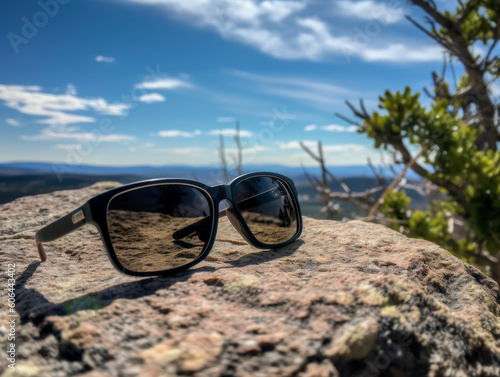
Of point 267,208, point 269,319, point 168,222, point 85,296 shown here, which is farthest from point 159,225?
point 269,319

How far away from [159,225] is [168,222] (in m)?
0.05

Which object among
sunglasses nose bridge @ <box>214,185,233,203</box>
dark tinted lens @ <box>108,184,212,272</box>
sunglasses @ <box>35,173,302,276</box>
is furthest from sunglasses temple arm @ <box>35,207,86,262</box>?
sunglasses nose bridge @ <box>214,185,233,203</box>

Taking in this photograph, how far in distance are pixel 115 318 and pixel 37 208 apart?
6.95 feet

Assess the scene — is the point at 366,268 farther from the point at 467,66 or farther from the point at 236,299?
the point at 467,66

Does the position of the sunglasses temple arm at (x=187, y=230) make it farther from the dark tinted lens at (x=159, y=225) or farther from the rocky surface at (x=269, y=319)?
the rocky surface at (x=269, y=319)

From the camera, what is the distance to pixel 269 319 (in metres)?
1.04

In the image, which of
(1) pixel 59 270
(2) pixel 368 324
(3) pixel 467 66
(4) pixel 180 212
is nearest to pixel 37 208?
(1) pixel 59 270

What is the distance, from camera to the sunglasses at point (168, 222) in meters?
1.55

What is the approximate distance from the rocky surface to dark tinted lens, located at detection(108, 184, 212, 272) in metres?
0.11

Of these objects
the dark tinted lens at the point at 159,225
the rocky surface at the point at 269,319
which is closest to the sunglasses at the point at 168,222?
the dark tinted lens at the point at 159,225

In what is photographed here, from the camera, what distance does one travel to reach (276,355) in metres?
0.88

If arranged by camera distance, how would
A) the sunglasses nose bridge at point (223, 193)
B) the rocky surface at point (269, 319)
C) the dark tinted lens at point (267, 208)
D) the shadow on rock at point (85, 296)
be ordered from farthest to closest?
the dark tinted lens at point (267, 208), the sunglasses nose bridge at point (223, 193), the shadow on rock at point (85, 296), the rocky surface at point (269, 319)

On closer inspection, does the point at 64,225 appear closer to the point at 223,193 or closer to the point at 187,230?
the point at 187,230

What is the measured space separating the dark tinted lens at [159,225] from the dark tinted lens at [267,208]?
0.97 ft
